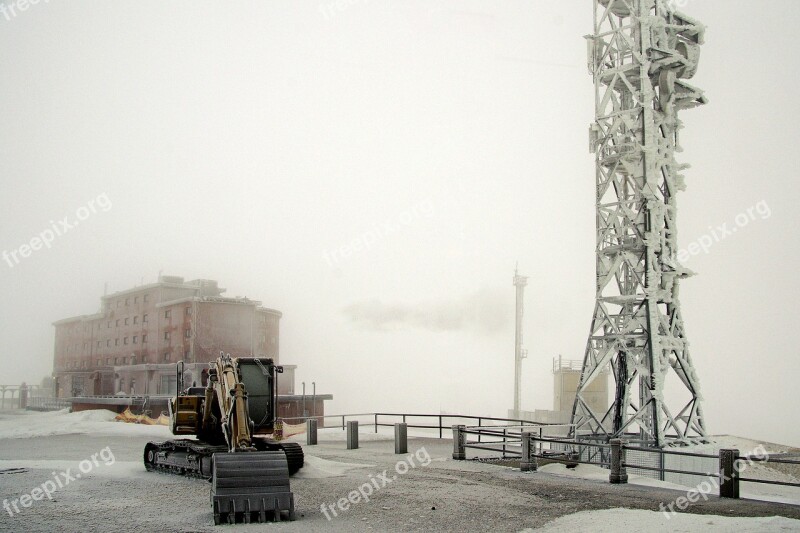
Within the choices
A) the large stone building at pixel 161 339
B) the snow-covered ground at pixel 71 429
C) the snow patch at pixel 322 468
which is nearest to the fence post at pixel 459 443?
the snow patch at pixel 322 468

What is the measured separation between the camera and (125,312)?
72.1 metres

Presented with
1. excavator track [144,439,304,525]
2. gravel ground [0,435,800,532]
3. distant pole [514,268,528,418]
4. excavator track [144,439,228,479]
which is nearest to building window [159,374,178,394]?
distant pole [514,268,528,418]

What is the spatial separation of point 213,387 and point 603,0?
24.6m

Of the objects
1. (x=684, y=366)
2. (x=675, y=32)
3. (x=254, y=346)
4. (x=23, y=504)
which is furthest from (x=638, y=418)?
(x=254, y=346)

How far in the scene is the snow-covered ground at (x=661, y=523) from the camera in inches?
439

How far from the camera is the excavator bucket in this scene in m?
12.7

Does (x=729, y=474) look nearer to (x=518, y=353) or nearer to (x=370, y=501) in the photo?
(x=370, y=501)

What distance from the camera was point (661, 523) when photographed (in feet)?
38.2

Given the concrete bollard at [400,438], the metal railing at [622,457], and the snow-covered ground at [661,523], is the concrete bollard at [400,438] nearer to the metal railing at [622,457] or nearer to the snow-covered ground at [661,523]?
the metal railing at [622,457]

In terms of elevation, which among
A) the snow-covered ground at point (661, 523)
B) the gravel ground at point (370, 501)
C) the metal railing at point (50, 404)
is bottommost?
the metal railing at point (50, 404)

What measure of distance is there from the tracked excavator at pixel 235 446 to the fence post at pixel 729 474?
8.77 metres

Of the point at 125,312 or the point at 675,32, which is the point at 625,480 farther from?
the point at 125,312

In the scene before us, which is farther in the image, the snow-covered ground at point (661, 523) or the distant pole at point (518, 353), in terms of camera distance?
the distant pole at point (518, 353)

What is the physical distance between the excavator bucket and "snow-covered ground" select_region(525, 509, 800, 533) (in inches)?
186
